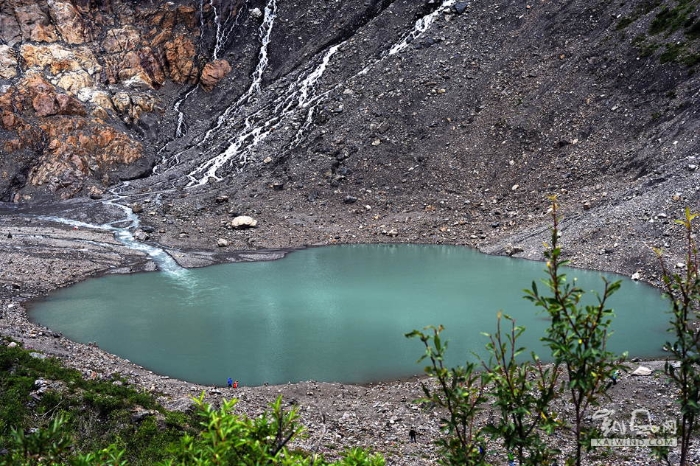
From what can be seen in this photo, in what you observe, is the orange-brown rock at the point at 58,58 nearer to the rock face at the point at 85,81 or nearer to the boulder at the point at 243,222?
the rock face at the point at 85,81

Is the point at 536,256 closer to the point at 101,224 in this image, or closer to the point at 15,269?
the point at 15,269

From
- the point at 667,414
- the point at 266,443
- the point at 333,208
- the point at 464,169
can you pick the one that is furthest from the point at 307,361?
the point at 464,169

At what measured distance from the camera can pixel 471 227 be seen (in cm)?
3716

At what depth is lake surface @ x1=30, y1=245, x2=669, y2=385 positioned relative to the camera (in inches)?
739

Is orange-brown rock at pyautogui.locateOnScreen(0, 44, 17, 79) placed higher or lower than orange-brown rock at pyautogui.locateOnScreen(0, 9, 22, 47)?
lower

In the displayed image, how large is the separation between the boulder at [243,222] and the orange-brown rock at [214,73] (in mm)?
26535

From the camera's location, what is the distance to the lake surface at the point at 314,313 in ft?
61.6

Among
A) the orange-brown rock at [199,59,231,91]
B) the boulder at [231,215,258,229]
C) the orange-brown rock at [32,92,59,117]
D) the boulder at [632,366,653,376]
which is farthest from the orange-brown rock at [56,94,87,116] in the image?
the boulder at [632,366,653,376]

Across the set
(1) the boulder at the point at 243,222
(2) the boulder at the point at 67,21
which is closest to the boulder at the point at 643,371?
(1) the boulder at the point at 243,222

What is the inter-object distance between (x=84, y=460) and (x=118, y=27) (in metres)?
67.9

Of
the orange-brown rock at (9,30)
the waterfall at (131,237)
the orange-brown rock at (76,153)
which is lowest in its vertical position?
the waterfall at (131,237)

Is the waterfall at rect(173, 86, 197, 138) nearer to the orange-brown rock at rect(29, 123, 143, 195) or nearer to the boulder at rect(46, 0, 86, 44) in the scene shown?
the orange-brown rock at rect(29, 123, 143, 195)

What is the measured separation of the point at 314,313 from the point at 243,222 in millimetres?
16992

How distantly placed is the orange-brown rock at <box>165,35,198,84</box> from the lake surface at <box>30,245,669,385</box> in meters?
36.5
